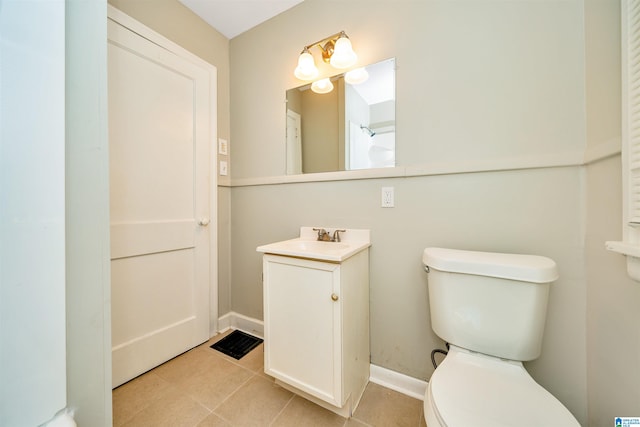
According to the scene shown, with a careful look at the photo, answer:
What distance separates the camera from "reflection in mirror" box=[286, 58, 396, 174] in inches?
51.0

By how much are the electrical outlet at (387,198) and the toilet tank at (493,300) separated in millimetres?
374

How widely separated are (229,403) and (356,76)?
196cm

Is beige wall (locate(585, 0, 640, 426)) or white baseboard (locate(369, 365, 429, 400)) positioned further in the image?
white baseboard (locate(369, 365, 429, 400))

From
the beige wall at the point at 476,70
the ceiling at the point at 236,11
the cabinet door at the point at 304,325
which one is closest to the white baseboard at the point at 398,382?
the cabinet door at the point at 304,325

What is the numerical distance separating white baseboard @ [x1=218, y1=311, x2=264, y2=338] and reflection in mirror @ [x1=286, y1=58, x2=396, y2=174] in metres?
1.23

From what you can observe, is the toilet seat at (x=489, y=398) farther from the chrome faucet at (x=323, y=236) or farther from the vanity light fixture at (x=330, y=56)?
the vanity light fixture at (x=330, y=56)

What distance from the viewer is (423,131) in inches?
47.4

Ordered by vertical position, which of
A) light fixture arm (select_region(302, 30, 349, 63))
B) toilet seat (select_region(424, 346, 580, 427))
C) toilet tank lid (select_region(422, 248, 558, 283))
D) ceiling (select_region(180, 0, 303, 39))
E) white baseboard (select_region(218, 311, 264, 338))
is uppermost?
ceiling (select_region(180, 0, 303, 39))

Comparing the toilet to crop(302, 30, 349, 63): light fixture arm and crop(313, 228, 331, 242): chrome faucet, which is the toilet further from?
crop(302, 30, 349, 63): light fixture arm

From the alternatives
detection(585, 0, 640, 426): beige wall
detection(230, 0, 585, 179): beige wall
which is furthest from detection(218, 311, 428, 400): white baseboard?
detection(230, 0, 585, 179): beige wall

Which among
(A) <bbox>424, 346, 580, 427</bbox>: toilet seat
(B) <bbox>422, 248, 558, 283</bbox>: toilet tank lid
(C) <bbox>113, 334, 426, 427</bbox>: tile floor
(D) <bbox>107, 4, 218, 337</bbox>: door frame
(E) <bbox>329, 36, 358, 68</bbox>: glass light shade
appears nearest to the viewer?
(A) <bbox>424, 346, 580, 427</bbox>: toilet seat

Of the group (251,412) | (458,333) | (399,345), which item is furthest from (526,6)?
(251,412)

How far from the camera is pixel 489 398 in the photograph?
0.70 m

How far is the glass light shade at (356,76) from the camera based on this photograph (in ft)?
4.41
